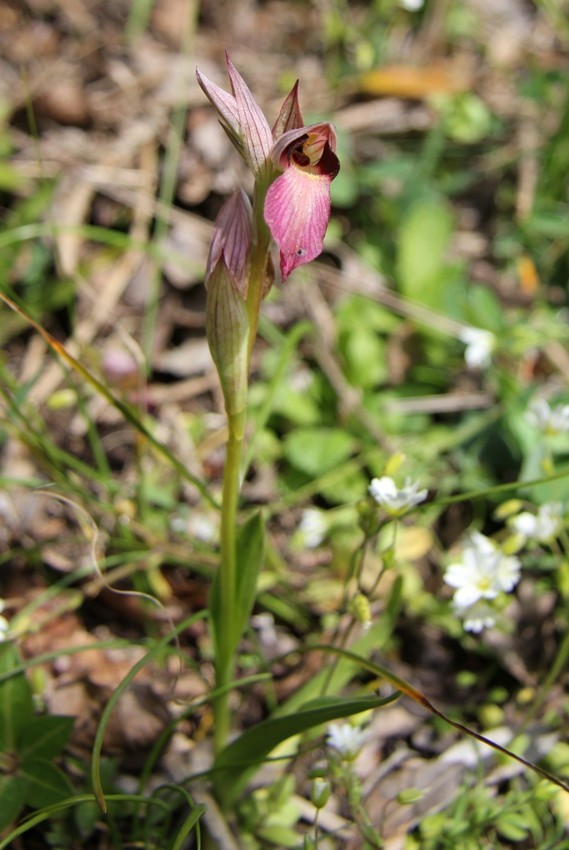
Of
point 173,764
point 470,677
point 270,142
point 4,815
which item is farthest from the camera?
point 470,677

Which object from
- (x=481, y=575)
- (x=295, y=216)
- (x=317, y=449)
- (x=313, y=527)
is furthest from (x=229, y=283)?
(x=317, y=449)

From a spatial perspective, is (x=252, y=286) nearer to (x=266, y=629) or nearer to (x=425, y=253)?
(x=266, y=629)

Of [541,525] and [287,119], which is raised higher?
[287,119]

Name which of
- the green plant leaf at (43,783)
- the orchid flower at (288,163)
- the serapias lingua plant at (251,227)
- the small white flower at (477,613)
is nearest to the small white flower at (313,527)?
the small white flower at (477,613)

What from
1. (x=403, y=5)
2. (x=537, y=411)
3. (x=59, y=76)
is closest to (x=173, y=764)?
(x=537, y=411)

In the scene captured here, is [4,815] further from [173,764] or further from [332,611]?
[332,611]
